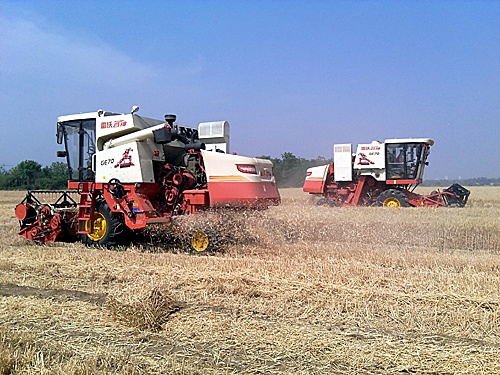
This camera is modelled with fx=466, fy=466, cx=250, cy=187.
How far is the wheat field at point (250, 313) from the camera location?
10.8 ft

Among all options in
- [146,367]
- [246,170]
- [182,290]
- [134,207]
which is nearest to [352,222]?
[246,170]

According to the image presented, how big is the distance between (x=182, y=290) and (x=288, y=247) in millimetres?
3332

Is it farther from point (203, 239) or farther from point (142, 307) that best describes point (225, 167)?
point (142, 307)

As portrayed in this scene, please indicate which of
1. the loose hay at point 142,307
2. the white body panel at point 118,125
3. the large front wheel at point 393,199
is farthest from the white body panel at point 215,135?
the large front wheel at point 393,199

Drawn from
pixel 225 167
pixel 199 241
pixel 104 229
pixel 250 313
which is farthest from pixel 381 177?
pixel 250 313

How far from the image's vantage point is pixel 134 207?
8.10 metres

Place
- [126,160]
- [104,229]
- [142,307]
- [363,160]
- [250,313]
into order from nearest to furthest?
1. [142,307]
2. [250,313]
3. [126,160]
4. [104,229]
5. [363,160]

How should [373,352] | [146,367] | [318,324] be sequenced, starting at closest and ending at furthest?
[146,367] < [373,352] < [318,324]

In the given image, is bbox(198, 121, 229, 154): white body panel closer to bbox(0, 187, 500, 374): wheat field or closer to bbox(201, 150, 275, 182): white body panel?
bbox(201, 150, 275, 182): white body panel

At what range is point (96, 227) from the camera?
8.79 metres

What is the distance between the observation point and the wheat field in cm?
329

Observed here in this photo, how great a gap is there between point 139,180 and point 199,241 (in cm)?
153

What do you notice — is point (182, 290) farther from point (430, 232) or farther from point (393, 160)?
point (393, 160)

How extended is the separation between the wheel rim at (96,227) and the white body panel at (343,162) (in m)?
10.9
